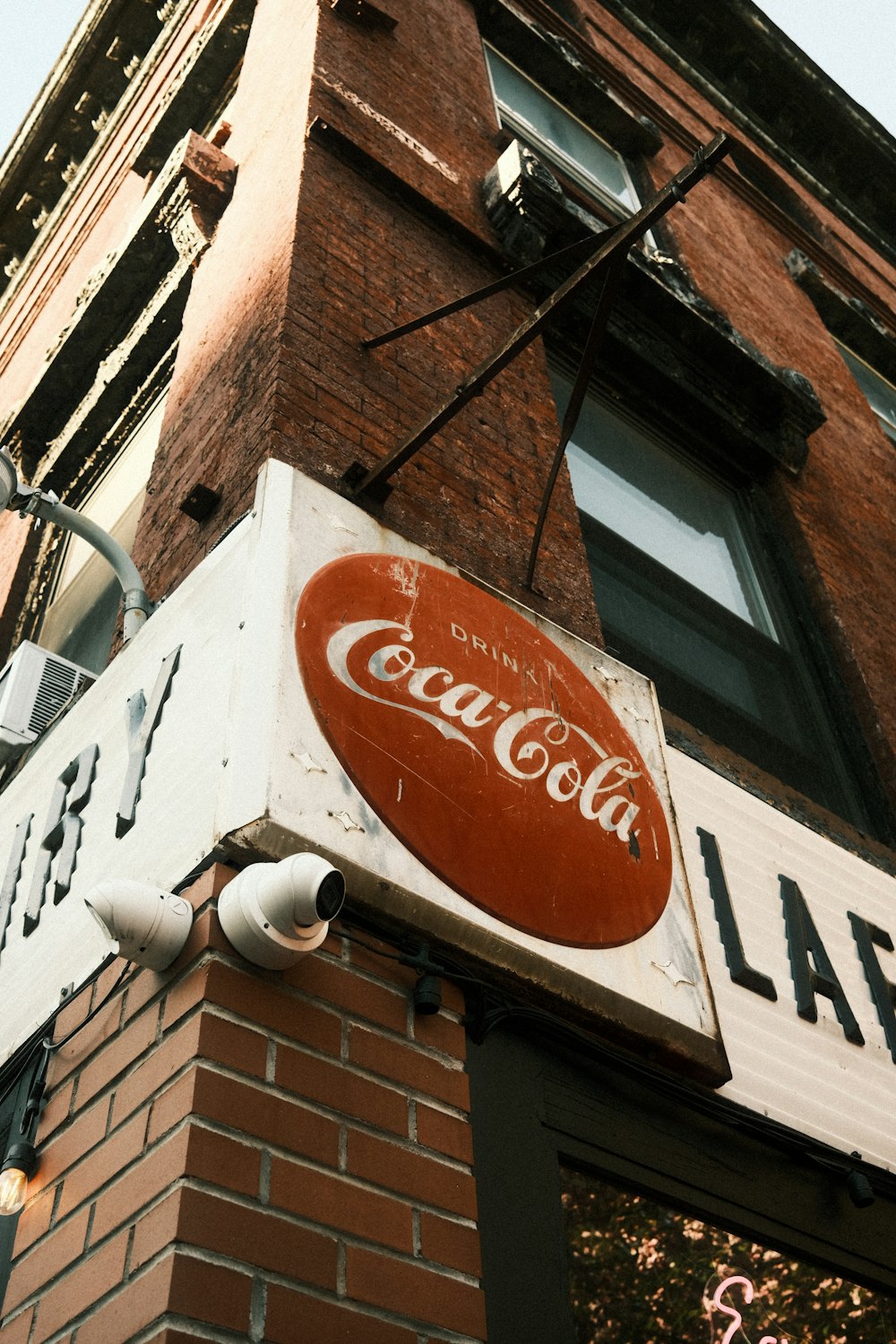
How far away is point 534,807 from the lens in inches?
125

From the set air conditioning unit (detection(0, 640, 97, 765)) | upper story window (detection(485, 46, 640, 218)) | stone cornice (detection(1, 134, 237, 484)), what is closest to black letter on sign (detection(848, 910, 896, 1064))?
air conditioning unit (detection(0, 640, 97, 765))

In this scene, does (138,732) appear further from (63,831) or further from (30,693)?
(30,693)

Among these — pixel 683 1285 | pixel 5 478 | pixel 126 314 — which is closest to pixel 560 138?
pixel 126 314

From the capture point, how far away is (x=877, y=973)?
3.90 metres

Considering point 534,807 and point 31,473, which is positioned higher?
point 534,807

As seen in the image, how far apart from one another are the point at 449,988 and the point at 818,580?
4027 millimetres

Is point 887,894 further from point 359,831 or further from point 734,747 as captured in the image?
point 359,831

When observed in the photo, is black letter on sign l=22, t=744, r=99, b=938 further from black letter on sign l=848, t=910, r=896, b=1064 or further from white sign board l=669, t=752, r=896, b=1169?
black letter on sign l=848, t=910, r=896, b=1064

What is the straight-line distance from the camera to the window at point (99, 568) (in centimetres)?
599

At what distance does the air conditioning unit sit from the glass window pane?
2564 millimetres

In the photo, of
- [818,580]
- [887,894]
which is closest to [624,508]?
[818,580]

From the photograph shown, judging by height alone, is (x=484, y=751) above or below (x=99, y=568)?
above

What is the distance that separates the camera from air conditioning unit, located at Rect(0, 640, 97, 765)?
4.00 meters

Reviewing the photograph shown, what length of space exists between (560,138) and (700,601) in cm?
479
